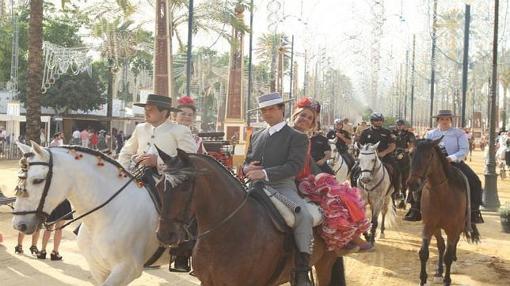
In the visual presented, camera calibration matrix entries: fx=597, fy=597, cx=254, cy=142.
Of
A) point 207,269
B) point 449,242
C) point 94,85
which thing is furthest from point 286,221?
point 94,85

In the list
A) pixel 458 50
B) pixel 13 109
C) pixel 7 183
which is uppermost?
pixel 458 50

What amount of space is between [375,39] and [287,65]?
24.9 meters

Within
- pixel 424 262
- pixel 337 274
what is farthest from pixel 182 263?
pixel 424 262

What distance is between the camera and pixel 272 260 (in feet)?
17.6

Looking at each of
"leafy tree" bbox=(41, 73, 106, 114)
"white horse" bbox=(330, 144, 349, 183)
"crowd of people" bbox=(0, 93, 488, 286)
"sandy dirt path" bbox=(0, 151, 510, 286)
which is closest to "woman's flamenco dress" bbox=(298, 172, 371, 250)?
"crowd of people" bbox=(0, 93, 488, 286)

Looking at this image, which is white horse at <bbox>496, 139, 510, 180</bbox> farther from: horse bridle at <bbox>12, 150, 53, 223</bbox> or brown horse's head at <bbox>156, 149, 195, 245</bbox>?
brown horse's head at <bbox>156, 149, 195, 245</bbox>

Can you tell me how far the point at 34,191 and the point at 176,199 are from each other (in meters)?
1.66

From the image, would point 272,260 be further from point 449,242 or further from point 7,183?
point 7,183

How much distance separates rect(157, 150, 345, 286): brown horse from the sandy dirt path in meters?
4.52

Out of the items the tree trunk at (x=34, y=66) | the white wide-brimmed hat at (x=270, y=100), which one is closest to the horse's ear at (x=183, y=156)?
the white wide-brimmed hat at (x=270, y=100)

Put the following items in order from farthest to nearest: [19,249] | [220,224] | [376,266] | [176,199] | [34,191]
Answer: [19,249] < [376,266] < [34,191] < [220,224] < [176,199]

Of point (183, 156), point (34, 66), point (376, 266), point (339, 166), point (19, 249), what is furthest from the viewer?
point (34, 66)

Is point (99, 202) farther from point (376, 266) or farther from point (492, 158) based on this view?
point (492, 158)

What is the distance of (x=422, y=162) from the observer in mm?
9164
